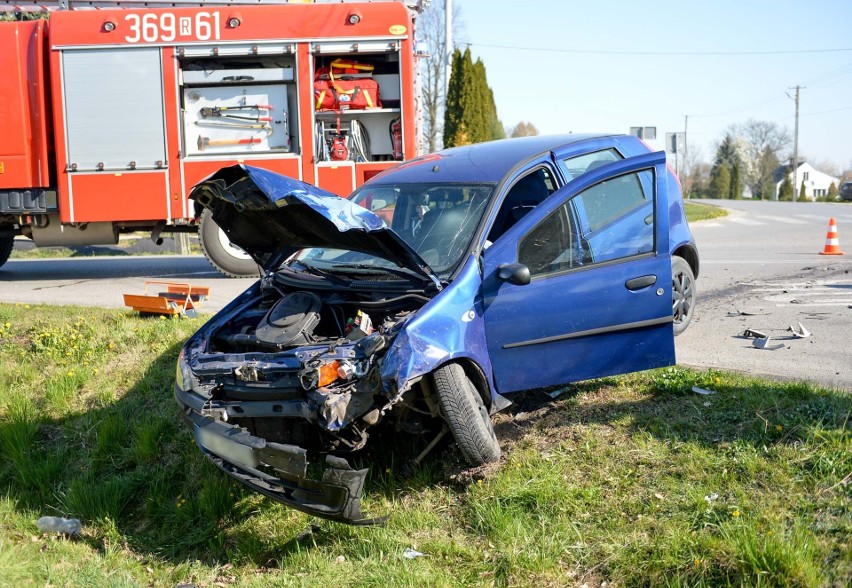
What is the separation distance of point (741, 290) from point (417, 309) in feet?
19.0

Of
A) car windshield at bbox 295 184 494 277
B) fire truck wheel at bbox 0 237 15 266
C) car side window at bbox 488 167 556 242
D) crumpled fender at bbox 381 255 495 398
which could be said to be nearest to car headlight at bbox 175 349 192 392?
car windshield at bbox 295 184 494 277

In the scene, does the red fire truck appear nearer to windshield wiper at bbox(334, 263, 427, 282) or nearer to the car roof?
the car roof

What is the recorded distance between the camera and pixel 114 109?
11.1 m

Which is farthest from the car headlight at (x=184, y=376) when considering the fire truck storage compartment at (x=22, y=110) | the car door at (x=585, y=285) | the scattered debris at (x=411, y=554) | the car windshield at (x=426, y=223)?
the fire truck storage compartment at (x=22, y=110)

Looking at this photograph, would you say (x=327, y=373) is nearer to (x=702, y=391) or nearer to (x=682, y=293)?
(x=702, y=391)

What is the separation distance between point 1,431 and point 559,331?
462cm

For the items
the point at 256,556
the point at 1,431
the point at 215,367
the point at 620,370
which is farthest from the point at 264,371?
the point at 1,431

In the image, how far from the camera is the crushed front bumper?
4102mm

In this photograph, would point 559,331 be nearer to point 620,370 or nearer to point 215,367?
point 620,370

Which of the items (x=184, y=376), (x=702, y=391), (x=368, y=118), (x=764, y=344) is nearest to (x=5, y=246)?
(x=368, y=118)

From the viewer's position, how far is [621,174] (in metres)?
5.28

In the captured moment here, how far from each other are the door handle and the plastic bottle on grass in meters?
3.89

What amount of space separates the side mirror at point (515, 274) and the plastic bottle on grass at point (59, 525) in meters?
3.26

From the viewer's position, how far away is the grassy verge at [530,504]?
384 centimetres
